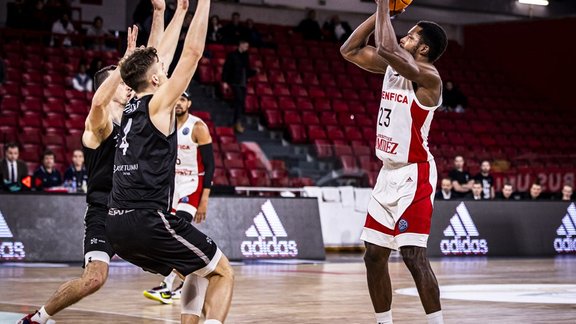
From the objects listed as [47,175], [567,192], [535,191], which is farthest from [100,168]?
[567,192]

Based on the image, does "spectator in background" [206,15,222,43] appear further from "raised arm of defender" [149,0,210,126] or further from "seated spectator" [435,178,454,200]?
"raised arm of defender" [149,0,210,126]

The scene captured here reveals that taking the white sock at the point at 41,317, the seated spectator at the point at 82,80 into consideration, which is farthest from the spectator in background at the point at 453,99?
the white sock at the point at 41,317

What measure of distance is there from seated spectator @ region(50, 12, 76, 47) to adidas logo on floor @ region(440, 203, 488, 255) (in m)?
10.1

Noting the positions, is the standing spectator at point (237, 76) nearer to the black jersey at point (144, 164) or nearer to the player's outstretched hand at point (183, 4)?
the player's outstretched hand at point (183, 4)

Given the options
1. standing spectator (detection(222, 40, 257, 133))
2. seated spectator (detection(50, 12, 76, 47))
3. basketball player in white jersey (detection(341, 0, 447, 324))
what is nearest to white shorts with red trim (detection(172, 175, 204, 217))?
basketball player in white jersey (detection(341, 0, 447, 324))

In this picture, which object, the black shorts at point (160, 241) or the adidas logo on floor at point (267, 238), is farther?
the adidas logo on floor at point (267, 238)

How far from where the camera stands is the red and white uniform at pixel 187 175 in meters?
11.0

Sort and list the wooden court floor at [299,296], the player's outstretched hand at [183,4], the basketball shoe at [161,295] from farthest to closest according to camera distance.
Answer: the basketball shoe at [161,295], the wooden court floor at [299,296], the player's outstretched hand at [183,4]

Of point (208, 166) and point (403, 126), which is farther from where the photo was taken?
point (208, 166)

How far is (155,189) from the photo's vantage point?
20.7ft

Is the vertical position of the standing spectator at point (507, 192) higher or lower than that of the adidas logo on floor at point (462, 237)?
higher

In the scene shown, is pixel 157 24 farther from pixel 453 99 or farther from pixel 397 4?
pixel 453 99

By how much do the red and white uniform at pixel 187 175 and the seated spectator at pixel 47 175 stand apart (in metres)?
5.56

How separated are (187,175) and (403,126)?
419 centimetres
